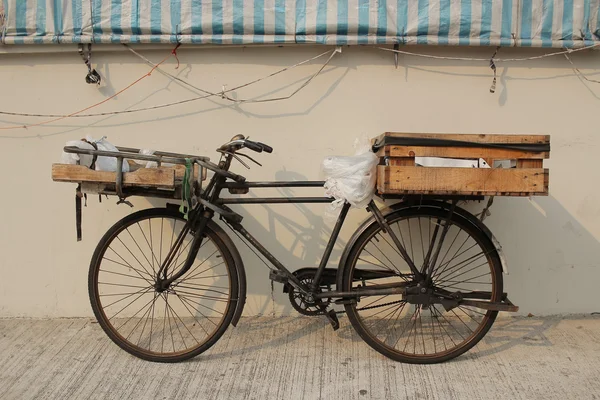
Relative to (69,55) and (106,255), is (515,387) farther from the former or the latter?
(69,55)

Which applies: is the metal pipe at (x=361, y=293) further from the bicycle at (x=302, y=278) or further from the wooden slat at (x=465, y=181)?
the wooden slat at (x=465, y=181)

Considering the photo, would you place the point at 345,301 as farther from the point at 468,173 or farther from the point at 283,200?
the point at 468,173

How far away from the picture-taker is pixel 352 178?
3395mm

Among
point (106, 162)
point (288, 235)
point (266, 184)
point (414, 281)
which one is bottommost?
point (414, 281)

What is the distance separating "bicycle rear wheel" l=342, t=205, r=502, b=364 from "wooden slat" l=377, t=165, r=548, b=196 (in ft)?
1.22

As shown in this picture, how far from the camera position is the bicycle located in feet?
11.7

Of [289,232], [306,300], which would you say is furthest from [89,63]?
[306,300]

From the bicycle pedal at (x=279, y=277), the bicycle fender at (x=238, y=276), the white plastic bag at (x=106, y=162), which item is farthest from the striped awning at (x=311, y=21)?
the bicycle pedal at (x=279, y=277)

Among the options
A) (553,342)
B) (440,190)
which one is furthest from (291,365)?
(553,342)

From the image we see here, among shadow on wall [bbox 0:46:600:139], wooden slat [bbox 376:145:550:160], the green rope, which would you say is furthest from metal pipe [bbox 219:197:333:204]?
shadow on wall [bbox 0:46:600:139]

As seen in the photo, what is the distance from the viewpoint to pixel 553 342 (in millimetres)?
3869

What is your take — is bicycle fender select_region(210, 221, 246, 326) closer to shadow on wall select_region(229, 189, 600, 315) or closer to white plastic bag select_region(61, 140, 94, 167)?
shadow on wall select_region(229, 189, 600, 315)

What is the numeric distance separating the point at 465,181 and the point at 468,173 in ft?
0.15

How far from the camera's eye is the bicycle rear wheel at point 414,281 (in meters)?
3.59
